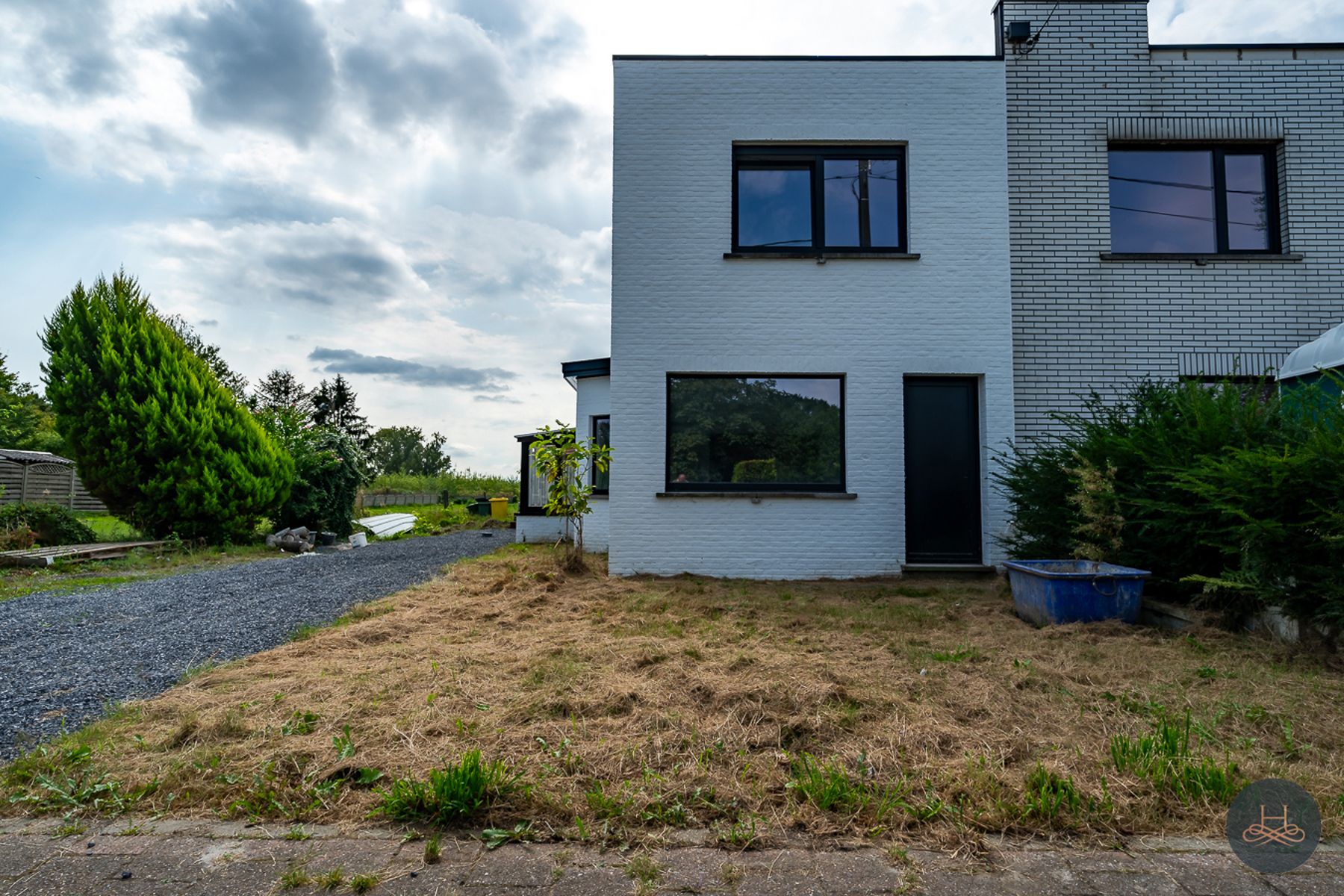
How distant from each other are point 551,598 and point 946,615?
312 cm

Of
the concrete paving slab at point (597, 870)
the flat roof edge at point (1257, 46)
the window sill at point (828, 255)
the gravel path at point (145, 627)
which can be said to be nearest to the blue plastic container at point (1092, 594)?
the concrete paving slab at point (597, 870)

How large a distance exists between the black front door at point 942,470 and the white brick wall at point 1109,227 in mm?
693

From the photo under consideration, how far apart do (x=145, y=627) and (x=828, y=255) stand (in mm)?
6722

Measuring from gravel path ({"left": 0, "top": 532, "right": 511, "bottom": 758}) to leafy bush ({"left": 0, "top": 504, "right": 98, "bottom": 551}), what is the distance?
11.0ft

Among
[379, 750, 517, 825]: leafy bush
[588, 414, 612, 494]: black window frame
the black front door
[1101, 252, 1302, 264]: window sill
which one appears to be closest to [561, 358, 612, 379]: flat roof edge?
[588, 414, 612, 494]: black window frame

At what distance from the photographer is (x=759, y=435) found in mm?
7445

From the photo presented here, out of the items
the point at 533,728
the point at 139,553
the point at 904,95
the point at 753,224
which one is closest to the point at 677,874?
the point at 533,728

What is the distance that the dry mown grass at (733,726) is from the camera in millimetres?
2238

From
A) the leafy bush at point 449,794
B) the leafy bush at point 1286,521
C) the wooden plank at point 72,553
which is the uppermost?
the leafy bush at point 1286,521

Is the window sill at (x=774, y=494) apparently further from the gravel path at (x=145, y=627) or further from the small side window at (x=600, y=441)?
the small side window at (x=600, y=441)

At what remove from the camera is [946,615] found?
534cm

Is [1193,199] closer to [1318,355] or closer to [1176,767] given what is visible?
[1318,355]

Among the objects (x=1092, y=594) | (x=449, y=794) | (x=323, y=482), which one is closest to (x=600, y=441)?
(x=323, y=482)

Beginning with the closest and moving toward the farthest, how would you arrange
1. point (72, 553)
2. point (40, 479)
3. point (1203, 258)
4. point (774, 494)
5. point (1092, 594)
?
point (1092, 594) < point (774, 494) < point (1203, 258) < point (72, 553) < point (40, 479)
